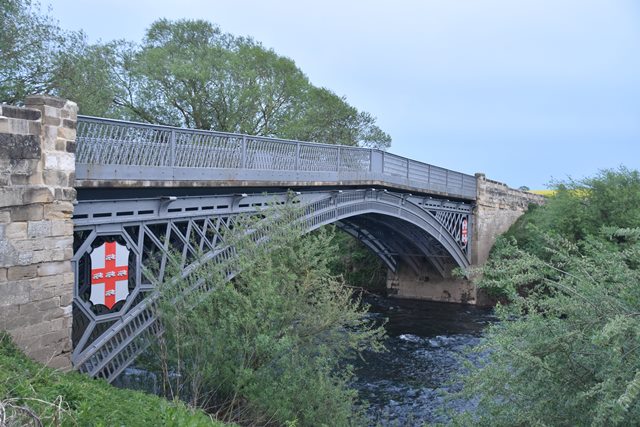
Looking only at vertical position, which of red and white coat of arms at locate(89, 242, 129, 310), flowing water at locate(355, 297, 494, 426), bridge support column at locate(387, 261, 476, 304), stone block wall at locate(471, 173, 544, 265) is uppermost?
stone block wall at locate(471, 173, 544, 265)

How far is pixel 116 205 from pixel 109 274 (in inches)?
44.5

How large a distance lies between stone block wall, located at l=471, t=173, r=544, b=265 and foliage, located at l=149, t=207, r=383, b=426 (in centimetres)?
1974

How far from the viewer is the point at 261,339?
8211mm

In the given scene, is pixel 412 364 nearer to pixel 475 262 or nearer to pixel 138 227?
pixel 138 227

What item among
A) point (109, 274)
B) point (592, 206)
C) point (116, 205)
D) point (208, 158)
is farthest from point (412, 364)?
point (592, 206)

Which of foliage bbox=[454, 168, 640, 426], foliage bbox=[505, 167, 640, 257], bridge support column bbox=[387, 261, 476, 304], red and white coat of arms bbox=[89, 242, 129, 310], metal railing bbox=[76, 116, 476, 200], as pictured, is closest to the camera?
foliage bbox=[454, 168, 640, 426]

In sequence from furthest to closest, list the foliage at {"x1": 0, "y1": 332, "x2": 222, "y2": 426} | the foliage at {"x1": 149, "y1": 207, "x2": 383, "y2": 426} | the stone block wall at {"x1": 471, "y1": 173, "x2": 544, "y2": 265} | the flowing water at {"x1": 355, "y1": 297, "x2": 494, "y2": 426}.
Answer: the stone block wall at {"x1": 471, "y1": 173, "x2": 544, "y2": 265}, the flowing water at {"x1": 355, "y1": 297, "x2": 494, "y2": 426}, the foliage at {"x1": 149, "y1": 207, "x2": 383, "y2": 426}, the foliage at {"x1": 0, "y1": 332, "x2": 222, "y2": 426}

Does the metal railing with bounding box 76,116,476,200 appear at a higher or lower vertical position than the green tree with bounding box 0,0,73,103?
lower

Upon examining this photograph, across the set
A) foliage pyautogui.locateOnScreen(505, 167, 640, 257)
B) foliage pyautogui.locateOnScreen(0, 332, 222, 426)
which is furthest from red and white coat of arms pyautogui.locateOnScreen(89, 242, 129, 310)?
foliage pyautogui.locateOnScreen(505, 167, 640, 257)

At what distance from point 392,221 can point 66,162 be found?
53.7 feet

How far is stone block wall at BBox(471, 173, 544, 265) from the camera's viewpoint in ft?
93.0

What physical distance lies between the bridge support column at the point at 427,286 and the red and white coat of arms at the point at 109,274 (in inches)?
831

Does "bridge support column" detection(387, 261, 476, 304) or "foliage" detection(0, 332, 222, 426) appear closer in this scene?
"foliage" detection(0, 332, 222, 426)

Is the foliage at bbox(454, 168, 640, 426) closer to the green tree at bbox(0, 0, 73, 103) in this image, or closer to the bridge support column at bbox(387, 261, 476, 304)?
the green tree at bbox(0, 0, 73, 103)
